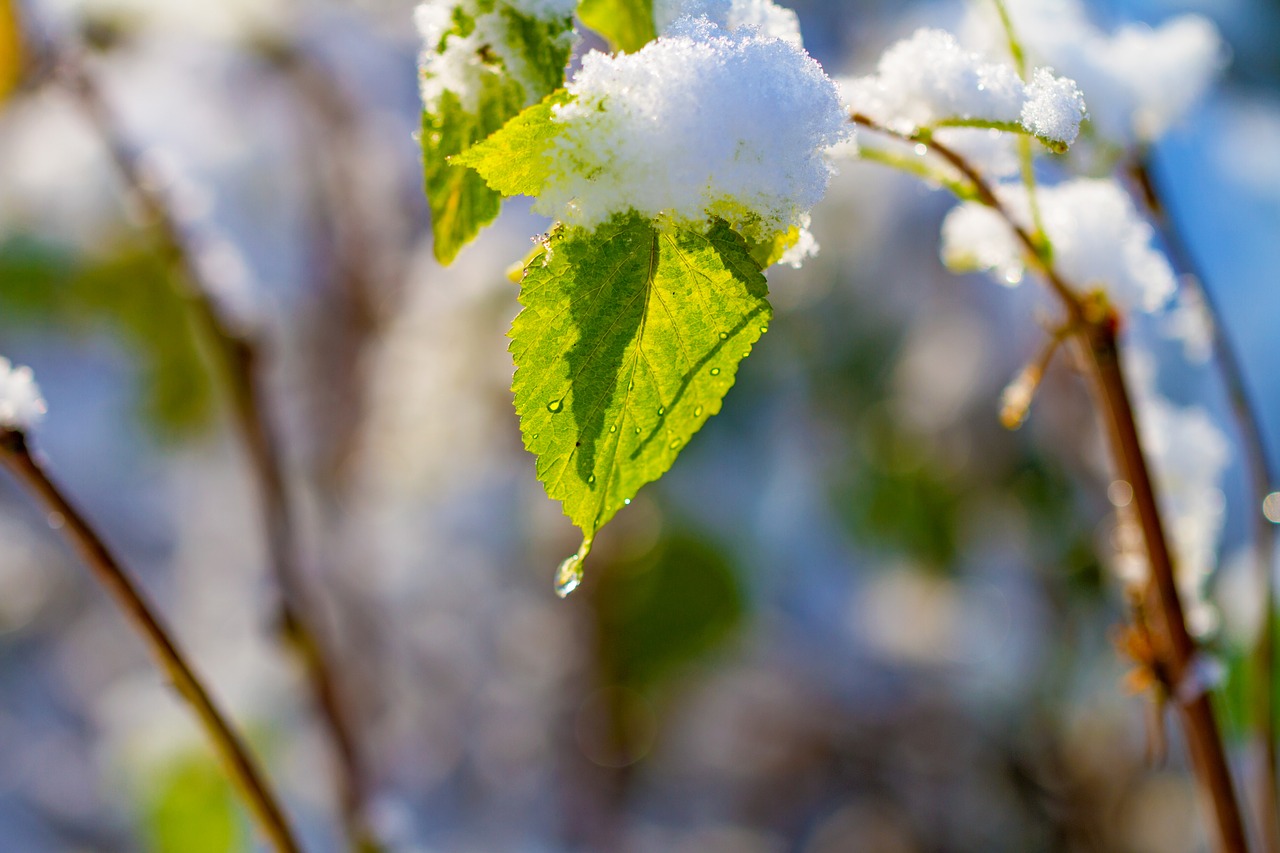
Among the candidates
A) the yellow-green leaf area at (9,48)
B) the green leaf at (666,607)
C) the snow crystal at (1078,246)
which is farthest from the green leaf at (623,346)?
the green leaf at (666,607)

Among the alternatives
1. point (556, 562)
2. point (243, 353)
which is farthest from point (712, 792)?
point (243, 353)

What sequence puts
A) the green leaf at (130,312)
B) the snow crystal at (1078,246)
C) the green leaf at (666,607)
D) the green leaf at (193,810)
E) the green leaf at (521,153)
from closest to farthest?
1. the green leaf at (521,153)
2. the snow crystal at (1078,246)
3. the green leaf at (193,810)
4. the green leaf at (666,607)
5. the green leaf at (130,312)

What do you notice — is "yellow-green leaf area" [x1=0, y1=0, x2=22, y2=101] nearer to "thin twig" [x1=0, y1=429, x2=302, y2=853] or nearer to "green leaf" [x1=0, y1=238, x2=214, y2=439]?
"thin twig" [x1=0, y1=429, x2=302, y2=853]

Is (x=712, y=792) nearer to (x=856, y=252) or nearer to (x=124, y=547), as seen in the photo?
(x=856, y=252)

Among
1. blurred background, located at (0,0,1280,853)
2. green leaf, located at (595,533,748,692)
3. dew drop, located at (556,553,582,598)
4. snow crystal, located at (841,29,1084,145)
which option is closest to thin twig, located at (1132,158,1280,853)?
snow crystal, located at (841,29,1084,145)

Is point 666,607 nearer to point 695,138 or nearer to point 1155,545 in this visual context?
point 1155,545

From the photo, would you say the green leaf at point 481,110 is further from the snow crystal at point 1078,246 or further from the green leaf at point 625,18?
the snow crystal at point 1078,246
